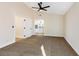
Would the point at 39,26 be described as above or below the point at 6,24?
below

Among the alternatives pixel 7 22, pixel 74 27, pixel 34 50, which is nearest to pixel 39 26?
pixel 7 22

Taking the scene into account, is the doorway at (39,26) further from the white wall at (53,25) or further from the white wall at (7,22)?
the white wall at (7,22)

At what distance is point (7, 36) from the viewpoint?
6.27 m

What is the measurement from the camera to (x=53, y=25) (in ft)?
37.0

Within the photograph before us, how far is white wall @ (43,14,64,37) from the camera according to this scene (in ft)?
36.3

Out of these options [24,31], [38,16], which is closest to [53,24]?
[38,16]

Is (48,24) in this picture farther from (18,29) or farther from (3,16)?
(3,16)

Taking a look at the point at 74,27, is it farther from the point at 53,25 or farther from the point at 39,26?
the point at 39,26

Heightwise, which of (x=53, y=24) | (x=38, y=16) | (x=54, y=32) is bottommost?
(x=54, y=32)

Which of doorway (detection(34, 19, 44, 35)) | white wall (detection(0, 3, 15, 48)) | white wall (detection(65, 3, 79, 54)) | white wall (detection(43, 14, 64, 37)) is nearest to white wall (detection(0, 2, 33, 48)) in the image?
white wall (detection(0, 3, 15, 48))

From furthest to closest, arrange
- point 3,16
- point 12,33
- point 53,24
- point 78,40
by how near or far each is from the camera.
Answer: point 53,24
point 12,33
point 3,16
point 78,40

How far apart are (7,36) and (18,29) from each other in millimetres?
3077

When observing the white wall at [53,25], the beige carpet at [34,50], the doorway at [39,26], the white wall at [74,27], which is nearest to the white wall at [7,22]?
the beige carpet at [34,50]

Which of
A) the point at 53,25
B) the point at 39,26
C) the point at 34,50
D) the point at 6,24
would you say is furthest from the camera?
the point at 39,26
